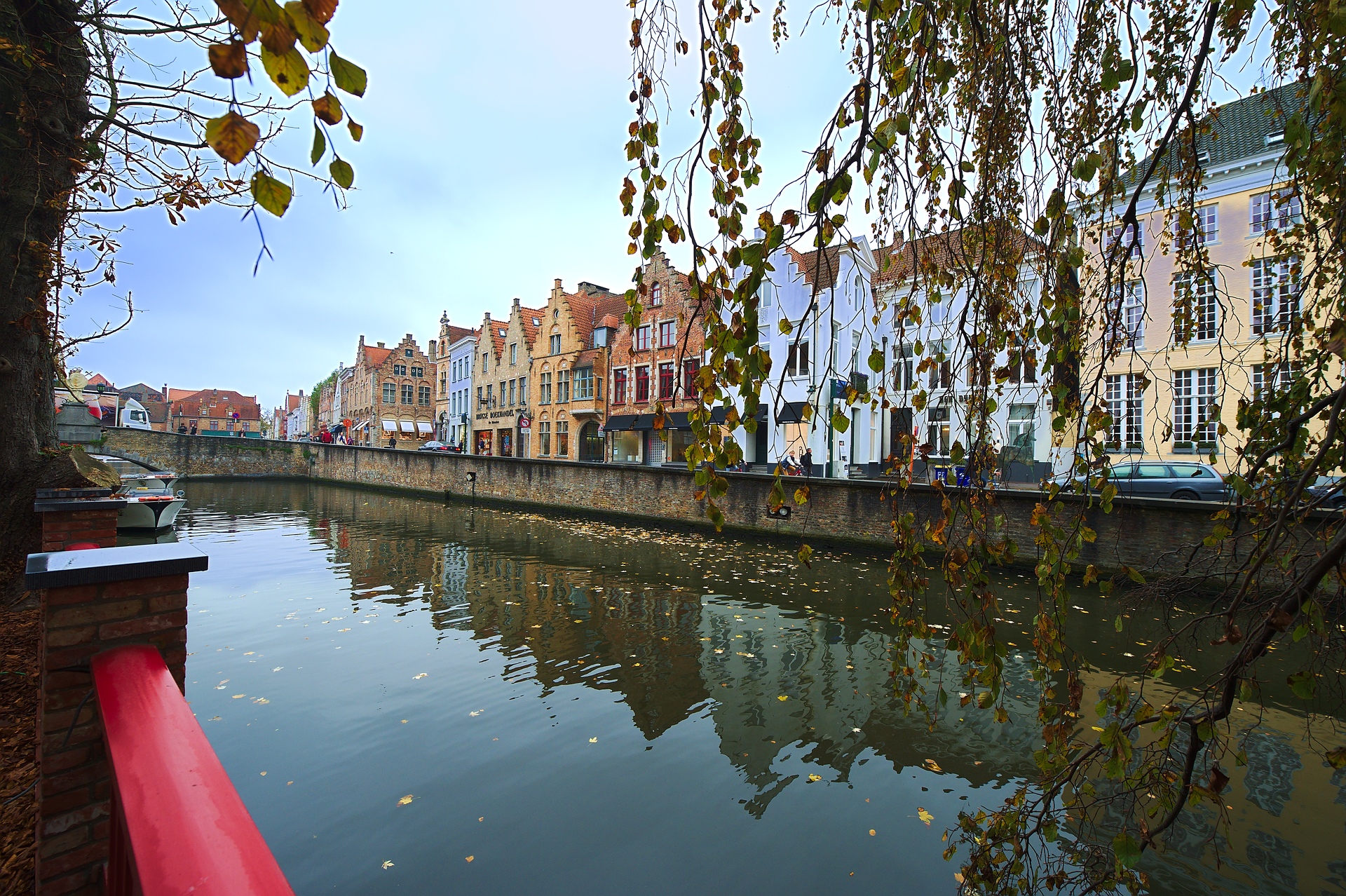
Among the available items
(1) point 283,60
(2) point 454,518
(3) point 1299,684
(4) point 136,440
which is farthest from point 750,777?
(4) point 136,440

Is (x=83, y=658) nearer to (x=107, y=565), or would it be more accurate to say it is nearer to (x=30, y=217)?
(x=107, y=565)

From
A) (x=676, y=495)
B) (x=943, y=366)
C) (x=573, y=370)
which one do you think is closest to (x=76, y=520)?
(x=943, y=366)

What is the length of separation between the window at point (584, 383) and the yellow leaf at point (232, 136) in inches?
1315

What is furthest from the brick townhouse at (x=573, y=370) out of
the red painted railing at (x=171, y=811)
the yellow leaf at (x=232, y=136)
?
the yellow leaf at (x=232, y=136)

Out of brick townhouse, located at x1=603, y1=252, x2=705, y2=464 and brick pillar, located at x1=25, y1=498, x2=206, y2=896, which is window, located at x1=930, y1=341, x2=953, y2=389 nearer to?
brick pillar, located at x1=25, y1=498, x2=206, y2=896

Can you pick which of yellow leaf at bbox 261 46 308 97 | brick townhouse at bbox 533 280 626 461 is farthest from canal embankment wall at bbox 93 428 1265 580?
brick townhouse at bbox 533 280 626 461

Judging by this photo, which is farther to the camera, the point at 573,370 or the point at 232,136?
the point at 573,370

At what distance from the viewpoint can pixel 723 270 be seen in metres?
1.63

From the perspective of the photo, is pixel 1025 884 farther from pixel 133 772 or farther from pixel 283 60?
pixel 283 60

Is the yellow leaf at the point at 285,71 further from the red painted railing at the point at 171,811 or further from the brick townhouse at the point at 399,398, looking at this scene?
the brick townhouse at the point at 399,398

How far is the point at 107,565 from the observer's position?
1763 millimetres

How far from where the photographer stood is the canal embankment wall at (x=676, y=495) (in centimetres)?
1013

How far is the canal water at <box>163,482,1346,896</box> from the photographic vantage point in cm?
379

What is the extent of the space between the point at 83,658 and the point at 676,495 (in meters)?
18.7
